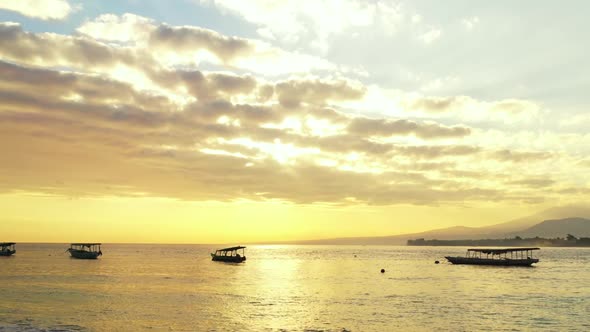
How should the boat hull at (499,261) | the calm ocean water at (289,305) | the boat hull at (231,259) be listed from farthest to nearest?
1. the boat hull at (231,259)
2. the boat hull at (499,261)
3. the calm ocean water at (289,305)

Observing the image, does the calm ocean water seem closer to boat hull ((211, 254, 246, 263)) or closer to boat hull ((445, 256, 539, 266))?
boat hull ((445, 256, 539, 266))

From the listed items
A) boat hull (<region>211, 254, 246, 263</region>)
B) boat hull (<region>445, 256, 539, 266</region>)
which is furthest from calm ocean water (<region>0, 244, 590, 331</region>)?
boat hull (<region>211, 254, 246, 263</region>)

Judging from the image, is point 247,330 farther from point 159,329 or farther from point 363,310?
point 363,310

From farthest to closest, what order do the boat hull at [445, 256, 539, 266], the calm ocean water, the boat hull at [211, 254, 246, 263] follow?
the boat hull at [211, 254, 246, 263]
the boat hull at [445, 256, 539, 266]
the calm ocean water

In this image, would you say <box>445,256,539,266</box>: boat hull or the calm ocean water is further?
<box>445,256,539,266</box>: boat hull

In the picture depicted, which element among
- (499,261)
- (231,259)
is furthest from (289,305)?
(499,261)

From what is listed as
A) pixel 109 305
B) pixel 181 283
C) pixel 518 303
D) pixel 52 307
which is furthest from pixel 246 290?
pixel 518 303

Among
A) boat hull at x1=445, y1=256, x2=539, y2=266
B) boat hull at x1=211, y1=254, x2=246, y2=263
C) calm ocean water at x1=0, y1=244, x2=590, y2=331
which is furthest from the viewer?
boat hull at x1=211, y1=254, x2=246, y2=263

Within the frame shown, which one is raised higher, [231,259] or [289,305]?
[289,305]

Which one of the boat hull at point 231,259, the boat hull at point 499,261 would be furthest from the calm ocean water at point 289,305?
the boat hull at point 231,259

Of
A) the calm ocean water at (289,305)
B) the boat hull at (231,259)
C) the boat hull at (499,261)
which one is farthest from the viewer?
the boat hull at (231,259)

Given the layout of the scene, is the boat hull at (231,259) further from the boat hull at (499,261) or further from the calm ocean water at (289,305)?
the boat hull at (499,261)

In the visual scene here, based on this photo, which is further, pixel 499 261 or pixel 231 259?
pixel 231 259

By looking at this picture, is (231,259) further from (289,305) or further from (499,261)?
(289,305)
